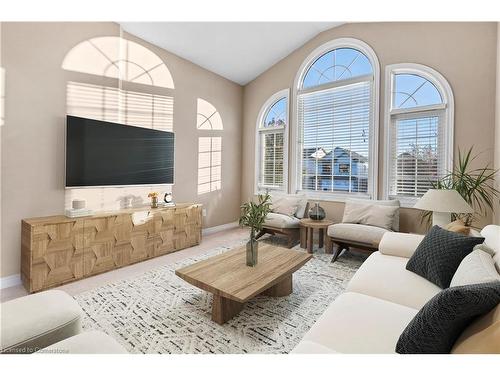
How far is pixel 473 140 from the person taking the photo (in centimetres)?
319

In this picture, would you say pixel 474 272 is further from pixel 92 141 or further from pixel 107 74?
pixel 107 74

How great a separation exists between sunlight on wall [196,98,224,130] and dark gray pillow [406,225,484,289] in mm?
3809

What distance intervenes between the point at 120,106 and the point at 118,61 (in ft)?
1.96

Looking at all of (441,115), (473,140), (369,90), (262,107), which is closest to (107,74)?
(262,107)

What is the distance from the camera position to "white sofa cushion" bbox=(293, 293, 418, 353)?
3.60ft

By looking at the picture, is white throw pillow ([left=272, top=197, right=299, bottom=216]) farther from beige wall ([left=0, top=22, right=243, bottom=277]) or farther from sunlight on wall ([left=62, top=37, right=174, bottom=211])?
beige wall ([left=0, top=22, right=243, bottom=277])

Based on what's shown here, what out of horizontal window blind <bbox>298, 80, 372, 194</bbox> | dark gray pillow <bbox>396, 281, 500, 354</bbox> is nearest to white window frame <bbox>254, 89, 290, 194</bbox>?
horizontal window blind <bbox>298, 80, 372, 194</bbox>

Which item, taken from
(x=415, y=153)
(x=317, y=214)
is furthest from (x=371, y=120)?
(x=317, y=214)

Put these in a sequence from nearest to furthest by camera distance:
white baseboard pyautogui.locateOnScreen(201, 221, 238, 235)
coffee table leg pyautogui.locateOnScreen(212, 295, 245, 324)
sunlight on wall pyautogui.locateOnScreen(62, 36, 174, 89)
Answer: coffee table leg pyautogui.locateOnScreen(212, 295, 245, 324), sunlight on wall pyautogui.locateOnScreen(62, 36, 174, 89), white baseboard pyautogui.locateOnScreen(201, 221, 238, 235)

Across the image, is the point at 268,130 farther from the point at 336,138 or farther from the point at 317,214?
the point at 317,214

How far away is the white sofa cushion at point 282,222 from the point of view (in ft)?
13.1

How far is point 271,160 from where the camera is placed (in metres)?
5.16

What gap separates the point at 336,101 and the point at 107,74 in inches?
139

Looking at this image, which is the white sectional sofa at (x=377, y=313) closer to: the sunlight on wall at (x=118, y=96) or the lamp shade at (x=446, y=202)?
the lamp shade at (x=446, y=202)
